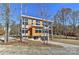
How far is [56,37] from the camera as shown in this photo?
6117 millimetres

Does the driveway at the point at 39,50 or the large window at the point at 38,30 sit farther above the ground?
the large window at the point at 38,30

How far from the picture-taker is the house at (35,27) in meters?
6.06

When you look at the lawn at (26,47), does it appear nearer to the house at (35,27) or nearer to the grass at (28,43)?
the grass at (28,43)

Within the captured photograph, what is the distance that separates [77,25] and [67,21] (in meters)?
0.20

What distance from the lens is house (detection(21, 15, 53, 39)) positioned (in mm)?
6063

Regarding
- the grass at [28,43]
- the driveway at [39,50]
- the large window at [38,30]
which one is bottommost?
the driveway at [39,50]

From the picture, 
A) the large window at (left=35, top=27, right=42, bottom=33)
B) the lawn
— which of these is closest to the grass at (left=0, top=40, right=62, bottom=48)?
the lawn

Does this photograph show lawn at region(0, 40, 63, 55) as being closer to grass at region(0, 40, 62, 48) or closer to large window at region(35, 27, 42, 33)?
grass at region(0, 40, 62, 48)

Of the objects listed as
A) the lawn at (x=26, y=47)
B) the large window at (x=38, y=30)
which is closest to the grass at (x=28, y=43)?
the lawn at (x=26, y=47)

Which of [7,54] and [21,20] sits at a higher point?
[21,20]
